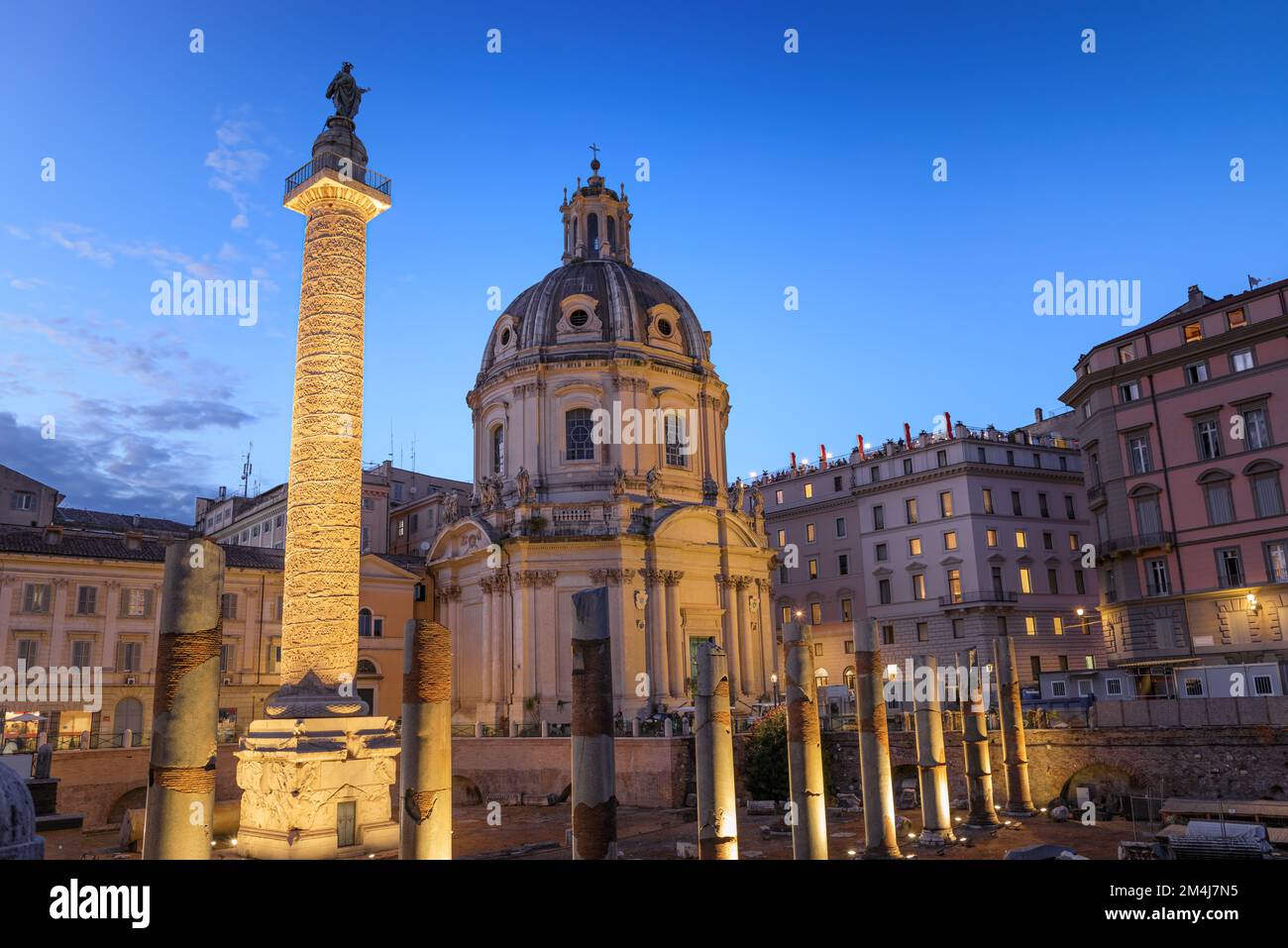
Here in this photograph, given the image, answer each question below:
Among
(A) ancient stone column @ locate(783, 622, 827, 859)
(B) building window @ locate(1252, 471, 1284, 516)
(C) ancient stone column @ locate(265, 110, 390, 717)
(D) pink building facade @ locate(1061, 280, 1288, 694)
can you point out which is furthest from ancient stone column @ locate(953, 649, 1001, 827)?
(B) building window @ locate(1252, 471, 1284, 516)

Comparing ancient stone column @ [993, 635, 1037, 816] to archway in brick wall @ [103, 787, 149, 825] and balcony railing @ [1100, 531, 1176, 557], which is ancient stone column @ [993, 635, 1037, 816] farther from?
archway in brick wall @ [103, 787, 149, 825]

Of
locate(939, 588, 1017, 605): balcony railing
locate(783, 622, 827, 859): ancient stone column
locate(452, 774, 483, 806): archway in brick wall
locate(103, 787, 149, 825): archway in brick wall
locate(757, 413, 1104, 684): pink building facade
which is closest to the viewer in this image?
locate(783, 622, 827, 859): ancient stone column

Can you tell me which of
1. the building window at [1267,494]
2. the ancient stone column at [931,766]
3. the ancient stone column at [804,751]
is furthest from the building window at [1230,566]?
the ancient stone column at [804,751]

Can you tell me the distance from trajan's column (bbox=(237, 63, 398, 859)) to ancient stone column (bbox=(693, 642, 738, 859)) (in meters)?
8.32

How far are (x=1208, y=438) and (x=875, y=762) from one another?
88.3ft

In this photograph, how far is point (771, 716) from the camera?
33062 mm

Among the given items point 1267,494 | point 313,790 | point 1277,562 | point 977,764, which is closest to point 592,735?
point 313,790

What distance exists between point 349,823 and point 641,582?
70.6 ft

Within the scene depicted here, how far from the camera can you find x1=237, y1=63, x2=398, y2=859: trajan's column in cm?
2067

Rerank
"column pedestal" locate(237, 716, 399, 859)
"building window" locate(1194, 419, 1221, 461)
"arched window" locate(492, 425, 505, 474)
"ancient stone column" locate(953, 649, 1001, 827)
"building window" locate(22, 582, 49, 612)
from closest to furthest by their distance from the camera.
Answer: "column pedestal" locate(237, 716, 399, 859), "ancient stone column" locate(953, 649, 1001, 827), "building window" locate(22, 582, 49, 612), "building window" locate(1194, 419, 1221, 461), "arched window" locate(492, 425, 505, 474)

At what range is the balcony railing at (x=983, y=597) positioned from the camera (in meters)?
52.1

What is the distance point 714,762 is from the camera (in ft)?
55.9

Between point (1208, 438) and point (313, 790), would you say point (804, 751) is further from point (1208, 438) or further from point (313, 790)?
point (1208, 438)
